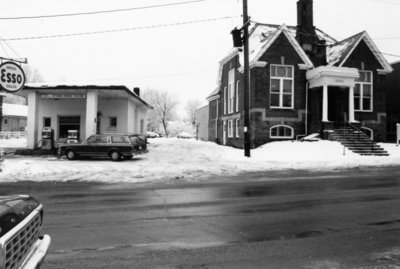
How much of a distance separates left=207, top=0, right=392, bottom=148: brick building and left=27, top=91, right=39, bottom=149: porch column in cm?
1530

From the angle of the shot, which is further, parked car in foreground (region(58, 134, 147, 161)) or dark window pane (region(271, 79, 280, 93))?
dark window pane (region(271, 79, 280, 93))

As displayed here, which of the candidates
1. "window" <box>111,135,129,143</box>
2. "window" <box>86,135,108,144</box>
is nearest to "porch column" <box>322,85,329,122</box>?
"window" <box>111,135,129,143</box>

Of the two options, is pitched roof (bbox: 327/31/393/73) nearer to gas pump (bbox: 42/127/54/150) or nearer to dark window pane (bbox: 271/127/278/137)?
dark window pane (bbox: 271/127/278/137)

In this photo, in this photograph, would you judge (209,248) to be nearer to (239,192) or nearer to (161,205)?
(161,205)

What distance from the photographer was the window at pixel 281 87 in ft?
90.8

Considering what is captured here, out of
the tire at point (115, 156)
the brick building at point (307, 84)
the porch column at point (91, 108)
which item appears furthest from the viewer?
the brick building at point (307, 84)

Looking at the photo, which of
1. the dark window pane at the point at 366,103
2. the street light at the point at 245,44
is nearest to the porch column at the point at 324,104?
the dark window pane at the point at 366,103

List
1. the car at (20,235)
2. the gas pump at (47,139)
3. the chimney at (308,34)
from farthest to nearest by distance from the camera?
the chimney at (308,34)
the gas pump at (47,139)
the car at (20,235)

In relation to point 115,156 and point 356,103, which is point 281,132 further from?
point 115,156

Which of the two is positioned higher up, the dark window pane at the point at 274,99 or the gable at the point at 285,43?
the gable at the point at 285,43

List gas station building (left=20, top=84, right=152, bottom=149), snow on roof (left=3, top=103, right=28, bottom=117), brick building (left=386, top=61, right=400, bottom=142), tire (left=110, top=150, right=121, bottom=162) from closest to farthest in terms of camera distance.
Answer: tire (left=110, top=150, right=121, bottom=162) → gas station building (left=20, top=84, right=152, bottom=149) → brick building (left=386, top=61, right=400, bottom=142) → snow on roof (left=3, top=103, right=28, bottom=117)

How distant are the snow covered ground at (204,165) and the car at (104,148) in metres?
1.06

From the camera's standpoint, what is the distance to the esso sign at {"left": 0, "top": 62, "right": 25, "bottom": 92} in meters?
11.0

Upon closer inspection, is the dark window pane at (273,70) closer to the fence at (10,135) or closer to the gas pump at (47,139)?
the gas pump at (47,139)
